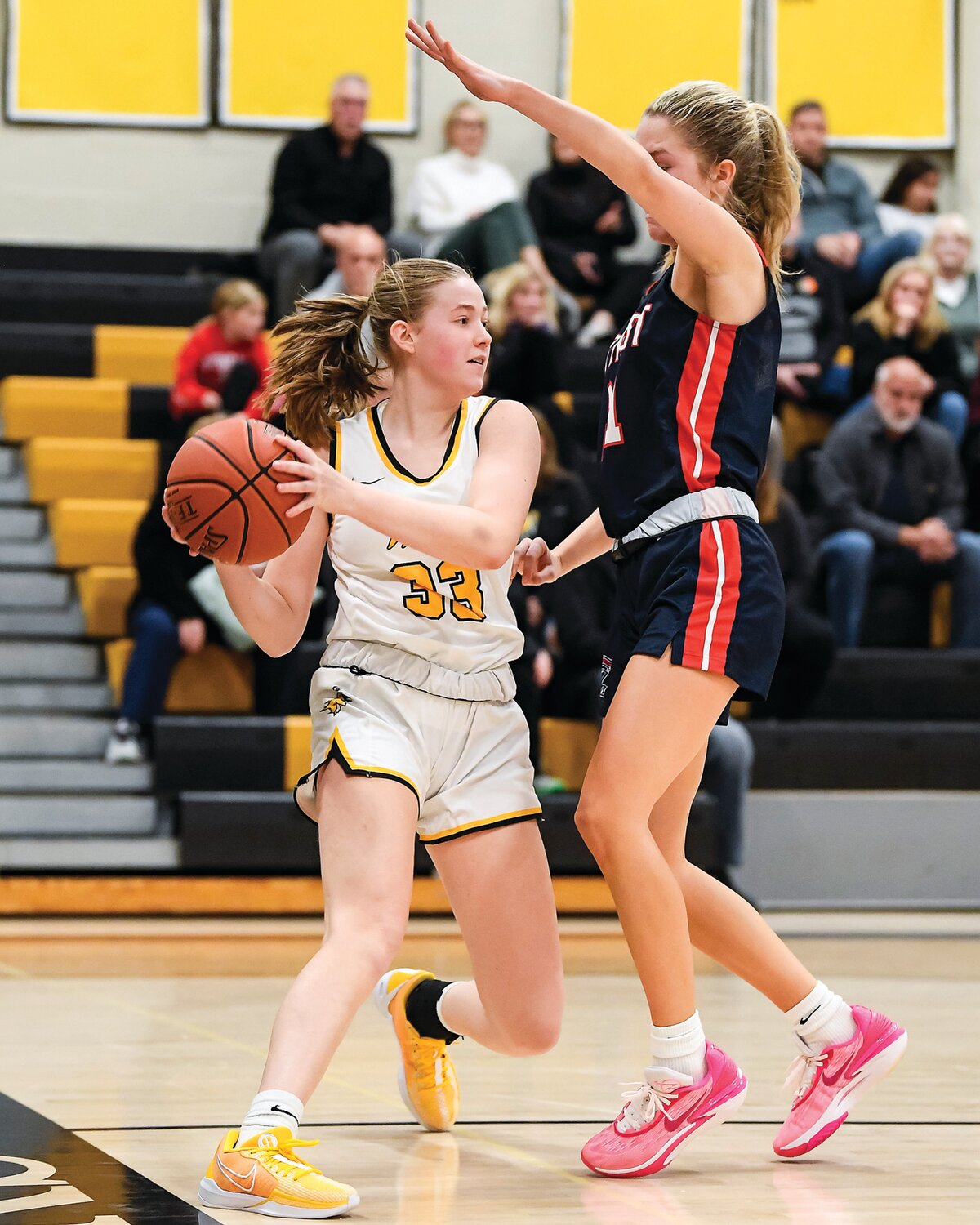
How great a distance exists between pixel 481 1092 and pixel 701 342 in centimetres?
170

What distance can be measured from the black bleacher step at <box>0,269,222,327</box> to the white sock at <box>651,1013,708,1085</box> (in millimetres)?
7291

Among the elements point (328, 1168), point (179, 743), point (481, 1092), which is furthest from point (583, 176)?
point (328, 1168)

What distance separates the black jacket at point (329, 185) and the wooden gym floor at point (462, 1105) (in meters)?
4.60

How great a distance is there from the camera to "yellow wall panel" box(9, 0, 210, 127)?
10.7 metres

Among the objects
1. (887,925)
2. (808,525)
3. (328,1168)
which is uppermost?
(808,525)

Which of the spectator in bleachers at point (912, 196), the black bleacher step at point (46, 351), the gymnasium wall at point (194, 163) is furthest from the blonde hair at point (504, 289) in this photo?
the spectator in bleachers at point (912, 196)

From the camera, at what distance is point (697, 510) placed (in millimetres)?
3305

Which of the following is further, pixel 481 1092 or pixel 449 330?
pixel 481 1092

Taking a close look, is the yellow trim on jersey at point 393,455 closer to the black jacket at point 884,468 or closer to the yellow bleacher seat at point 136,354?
the black jacket at point 884,468

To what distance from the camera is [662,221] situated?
3135 millimetres

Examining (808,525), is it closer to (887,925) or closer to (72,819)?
(887,925)

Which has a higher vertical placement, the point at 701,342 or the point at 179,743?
the point at 701,342

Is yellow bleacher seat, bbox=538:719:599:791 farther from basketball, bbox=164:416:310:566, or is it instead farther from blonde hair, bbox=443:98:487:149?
basketball, bbox=164:416:310:566

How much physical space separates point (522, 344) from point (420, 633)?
5.30 meters
